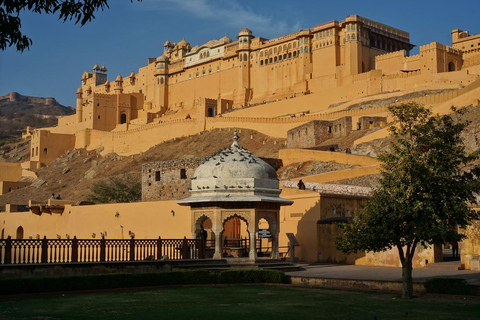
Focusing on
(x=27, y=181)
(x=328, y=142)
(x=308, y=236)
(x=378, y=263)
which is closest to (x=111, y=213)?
(x=308, y=236)

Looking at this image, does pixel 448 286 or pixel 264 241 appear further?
pixel 264 241

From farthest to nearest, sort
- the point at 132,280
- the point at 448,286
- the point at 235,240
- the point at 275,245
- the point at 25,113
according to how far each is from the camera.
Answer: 1. the point at 25,113
2. the point at 235,240
3. the point at 275,245
4. the point at 132,280
5. the point at 448,286

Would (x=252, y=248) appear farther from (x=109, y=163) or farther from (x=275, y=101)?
(x=109, y=163)

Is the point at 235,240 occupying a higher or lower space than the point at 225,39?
lower

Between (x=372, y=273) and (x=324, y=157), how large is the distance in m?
21.2

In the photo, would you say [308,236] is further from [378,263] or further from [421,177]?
[421,177]

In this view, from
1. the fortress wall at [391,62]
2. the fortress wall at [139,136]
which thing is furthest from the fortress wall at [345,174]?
the fortress wall at [139,136]

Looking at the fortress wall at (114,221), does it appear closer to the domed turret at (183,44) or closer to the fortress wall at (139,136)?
the fortress wall at (139,136)

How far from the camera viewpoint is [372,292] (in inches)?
533

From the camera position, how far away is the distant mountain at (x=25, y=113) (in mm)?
121463

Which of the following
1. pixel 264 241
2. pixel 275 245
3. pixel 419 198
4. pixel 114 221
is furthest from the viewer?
pixel 114 221

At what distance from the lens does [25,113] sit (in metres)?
142

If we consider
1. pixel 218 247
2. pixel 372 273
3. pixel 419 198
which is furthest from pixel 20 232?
pixel 419 198

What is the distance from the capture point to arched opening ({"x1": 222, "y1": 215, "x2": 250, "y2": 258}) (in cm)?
2059
